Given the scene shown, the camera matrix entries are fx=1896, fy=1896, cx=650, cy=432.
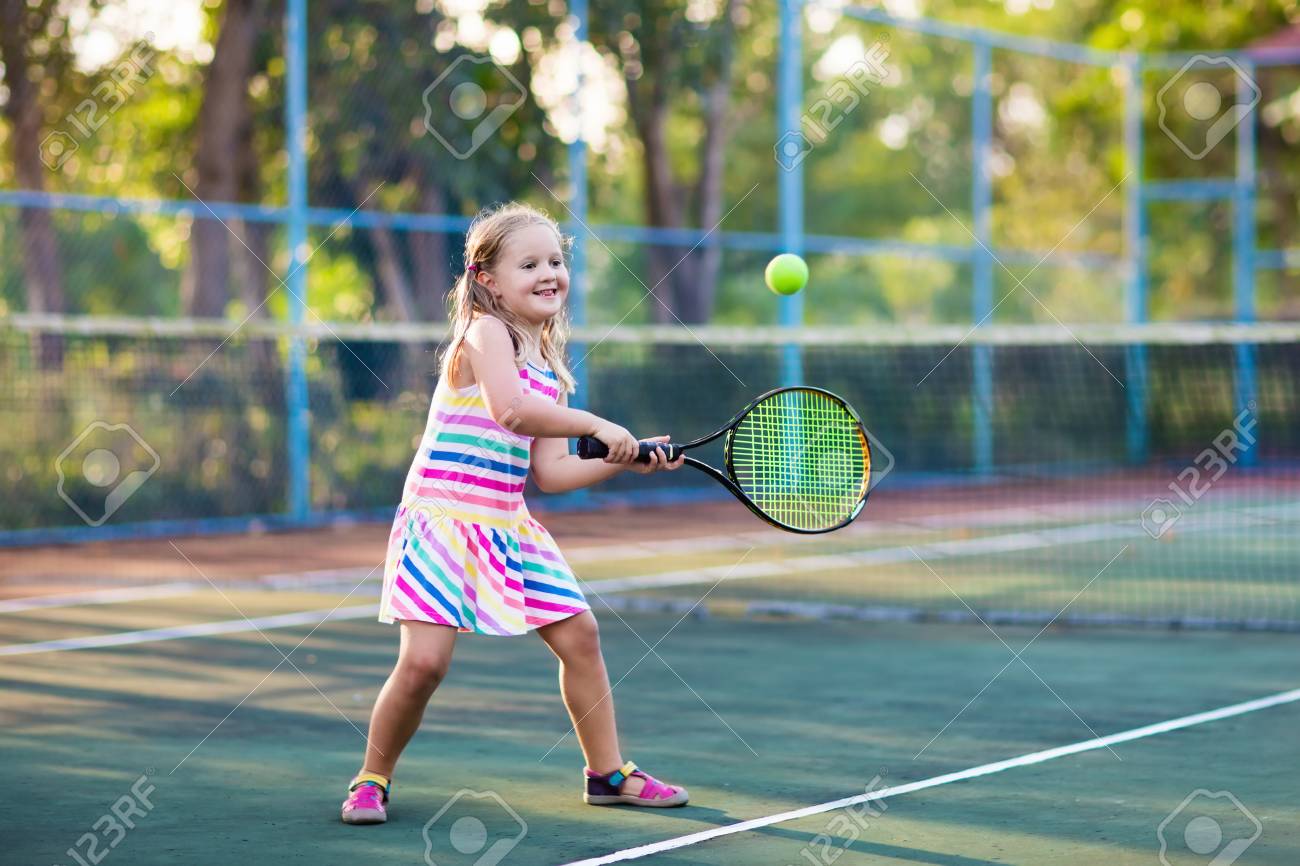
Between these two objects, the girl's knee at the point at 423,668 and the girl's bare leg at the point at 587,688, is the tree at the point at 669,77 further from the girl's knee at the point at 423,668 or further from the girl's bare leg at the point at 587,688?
the girl's knee at the point at 423,668

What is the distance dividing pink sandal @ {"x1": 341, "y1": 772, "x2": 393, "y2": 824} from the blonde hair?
1.01 m

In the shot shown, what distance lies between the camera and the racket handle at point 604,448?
448 cm

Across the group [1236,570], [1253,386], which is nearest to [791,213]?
[1253,386]

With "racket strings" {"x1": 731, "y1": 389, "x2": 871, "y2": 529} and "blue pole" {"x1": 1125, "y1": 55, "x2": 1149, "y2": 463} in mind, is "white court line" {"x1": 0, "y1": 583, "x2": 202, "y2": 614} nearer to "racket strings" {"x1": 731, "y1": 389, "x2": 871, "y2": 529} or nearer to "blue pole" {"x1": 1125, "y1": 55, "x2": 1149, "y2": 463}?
"racket strings" {"x1": 731, "y1": 389, "x2": 871, "y2": 529}

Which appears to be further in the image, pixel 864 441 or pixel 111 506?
pixel 111 506

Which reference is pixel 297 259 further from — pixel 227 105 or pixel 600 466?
pixel 600 466

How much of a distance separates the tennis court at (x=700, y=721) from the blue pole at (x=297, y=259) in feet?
9.15

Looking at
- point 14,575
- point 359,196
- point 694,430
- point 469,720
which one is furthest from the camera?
point 694,430

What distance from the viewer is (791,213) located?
17125 mm

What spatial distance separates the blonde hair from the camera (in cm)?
478

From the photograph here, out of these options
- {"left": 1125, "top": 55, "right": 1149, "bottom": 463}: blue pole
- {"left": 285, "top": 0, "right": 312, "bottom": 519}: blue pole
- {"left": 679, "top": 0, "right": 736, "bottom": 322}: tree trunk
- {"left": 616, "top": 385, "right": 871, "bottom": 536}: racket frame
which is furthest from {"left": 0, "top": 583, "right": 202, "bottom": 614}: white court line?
{"left": 1125, "top": 55, "right": 1149, "bottom": 463}: blue pole

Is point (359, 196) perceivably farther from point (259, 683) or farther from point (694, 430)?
point (259, 683)

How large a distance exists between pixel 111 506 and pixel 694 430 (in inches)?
217

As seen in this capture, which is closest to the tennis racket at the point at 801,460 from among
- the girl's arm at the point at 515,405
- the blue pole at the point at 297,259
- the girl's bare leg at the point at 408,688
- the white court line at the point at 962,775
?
the girl's arm at the point at 515,405
